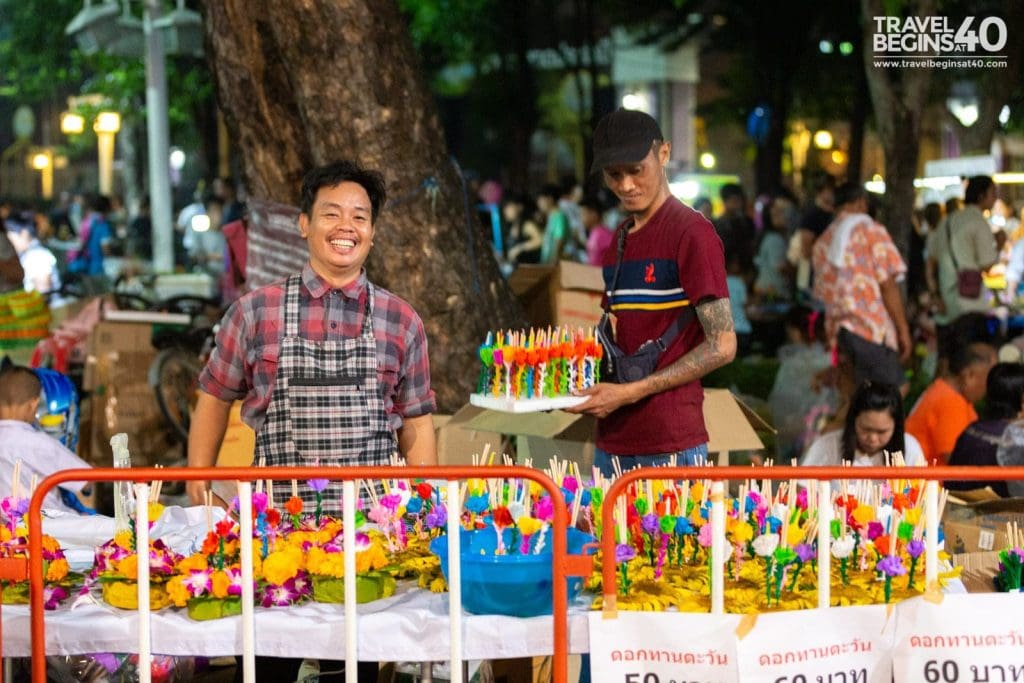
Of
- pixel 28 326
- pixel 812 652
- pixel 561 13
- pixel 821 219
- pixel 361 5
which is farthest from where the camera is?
pixel 561 13

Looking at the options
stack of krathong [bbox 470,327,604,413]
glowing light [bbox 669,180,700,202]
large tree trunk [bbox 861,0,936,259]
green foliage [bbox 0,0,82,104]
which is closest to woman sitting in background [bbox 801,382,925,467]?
stack of krathong [bbox 470,327,604,413]

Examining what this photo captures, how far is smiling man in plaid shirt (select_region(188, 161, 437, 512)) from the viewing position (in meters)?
4.83

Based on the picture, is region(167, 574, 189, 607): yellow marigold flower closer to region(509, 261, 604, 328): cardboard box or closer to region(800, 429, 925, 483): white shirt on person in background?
region(800, 429, 925, 483): white shirt on person in background

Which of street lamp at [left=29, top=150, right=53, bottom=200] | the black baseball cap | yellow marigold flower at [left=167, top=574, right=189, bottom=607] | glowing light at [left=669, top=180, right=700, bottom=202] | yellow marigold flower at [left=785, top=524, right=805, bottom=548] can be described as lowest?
yellow marigold flower at [left=167, top=574, right=189, bottom=607]

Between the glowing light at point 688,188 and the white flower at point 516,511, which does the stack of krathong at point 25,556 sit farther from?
the glowing light at point 688,188

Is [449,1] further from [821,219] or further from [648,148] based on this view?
[648,148]

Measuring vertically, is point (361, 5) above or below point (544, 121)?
below

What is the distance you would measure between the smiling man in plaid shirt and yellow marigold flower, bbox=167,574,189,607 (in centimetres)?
79

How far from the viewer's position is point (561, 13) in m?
44.1

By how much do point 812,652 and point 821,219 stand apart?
969 cm

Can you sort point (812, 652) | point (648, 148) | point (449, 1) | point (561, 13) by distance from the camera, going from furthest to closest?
1. point (561, 13)
2. point (449, 1)
3. point (648, 148)
4. point (812, 652)

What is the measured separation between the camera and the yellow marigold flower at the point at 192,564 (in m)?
4.19

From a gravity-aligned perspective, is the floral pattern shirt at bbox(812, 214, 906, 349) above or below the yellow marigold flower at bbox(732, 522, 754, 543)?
above

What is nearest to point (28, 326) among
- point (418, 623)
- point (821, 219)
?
point (821, 219)
